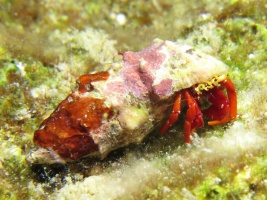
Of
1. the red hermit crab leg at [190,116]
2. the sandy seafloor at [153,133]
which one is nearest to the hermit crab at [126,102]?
the red hermit crab leg at [190,116]

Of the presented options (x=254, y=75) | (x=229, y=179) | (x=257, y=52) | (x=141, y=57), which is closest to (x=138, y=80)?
(x=141, y=57)

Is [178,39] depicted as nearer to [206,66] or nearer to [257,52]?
[257,52]

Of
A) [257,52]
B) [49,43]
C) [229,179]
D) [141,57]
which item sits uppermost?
[49,43]

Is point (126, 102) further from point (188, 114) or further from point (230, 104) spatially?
point (230, 104)

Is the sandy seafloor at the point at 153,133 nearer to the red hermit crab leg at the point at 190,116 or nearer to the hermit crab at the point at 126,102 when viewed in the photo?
the red hermit crab leg at the point at 190,116

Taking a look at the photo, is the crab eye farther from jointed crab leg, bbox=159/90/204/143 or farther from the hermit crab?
jointed crab leg, bbox=159/90/204/143
